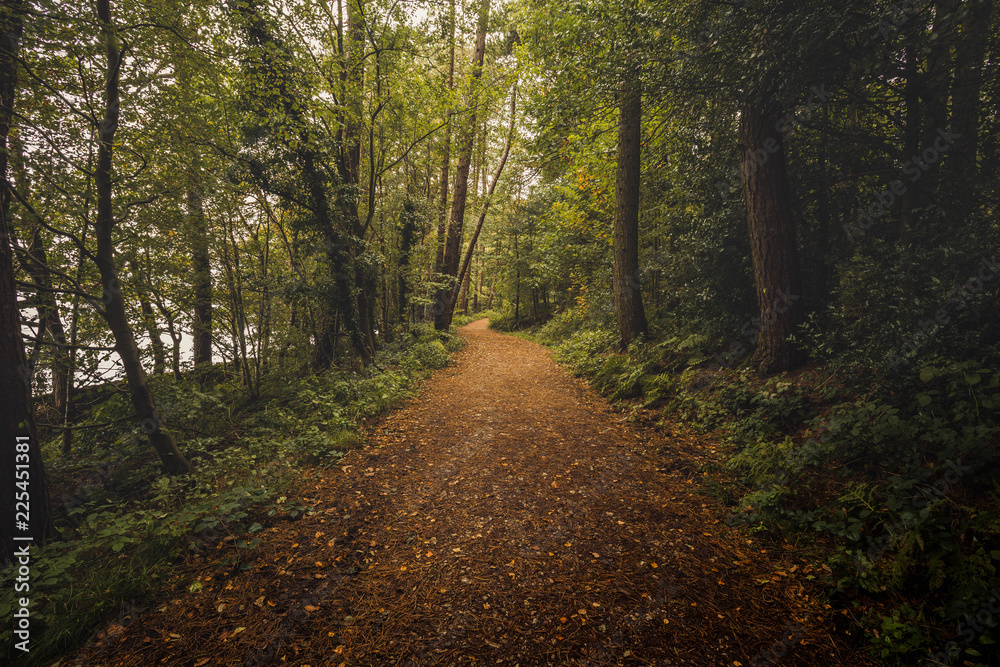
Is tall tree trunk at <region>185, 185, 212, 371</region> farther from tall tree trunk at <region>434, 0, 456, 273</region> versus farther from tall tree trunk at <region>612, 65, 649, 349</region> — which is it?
tall tree trunk at <region>612, 65, 649, 349</region>

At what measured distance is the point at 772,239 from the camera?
5570 mm

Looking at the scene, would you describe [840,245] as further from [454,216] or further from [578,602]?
[454,216]

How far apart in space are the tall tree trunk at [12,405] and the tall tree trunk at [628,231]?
904cm

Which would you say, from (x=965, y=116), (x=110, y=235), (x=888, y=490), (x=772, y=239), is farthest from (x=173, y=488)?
(x=965, y=116)

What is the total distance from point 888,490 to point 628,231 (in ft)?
22.4

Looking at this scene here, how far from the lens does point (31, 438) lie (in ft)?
12.5

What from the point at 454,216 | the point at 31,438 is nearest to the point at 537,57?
the point at 454,216

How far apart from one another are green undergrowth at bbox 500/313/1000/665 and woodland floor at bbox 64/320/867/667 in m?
0.30

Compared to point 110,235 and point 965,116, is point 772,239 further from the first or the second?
point 110,235

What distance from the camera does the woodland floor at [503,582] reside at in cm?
237

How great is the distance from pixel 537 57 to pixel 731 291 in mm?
6527

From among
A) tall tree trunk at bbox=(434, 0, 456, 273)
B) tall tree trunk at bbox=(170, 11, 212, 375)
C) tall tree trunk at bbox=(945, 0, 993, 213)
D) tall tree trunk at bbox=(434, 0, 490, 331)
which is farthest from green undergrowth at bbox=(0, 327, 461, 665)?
tall tree trunk at bbox=(945, 0, 993, 213)

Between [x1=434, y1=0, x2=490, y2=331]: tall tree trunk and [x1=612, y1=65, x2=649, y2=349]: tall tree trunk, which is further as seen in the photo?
[x1=434, y1=0, x2=490, y2=331]: tall tree trunk

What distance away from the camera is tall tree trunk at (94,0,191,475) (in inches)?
167
